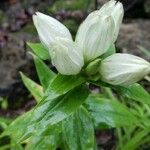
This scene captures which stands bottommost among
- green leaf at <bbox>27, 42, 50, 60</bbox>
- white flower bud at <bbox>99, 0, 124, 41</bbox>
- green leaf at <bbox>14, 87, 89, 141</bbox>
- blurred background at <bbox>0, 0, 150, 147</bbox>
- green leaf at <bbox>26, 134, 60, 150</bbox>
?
blurred background at <bbox>0, 0, 150, 147</bbox>

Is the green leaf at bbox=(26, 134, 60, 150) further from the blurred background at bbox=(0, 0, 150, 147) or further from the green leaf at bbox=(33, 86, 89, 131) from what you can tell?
the blurred background at bbox=(0, 0, 150, 147)

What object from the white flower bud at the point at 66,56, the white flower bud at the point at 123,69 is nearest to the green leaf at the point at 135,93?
the white flower bud at the point at 123,69

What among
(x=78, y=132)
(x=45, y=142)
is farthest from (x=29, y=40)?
(x=78, y=132)

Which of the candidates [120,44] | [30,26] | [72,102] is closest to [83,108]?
[72,102]

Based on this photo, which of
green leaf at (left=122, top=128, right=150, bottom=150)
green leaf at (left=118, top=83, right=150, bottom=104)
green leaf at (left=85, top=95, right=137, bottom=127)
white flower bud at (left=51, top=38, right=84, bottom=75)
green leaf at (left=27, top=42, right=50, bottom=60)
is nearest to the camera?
white flower bud at (left=51, top=38, right=84, bottom=75)

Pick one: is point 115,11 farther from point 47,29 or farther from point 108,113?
point 108,113

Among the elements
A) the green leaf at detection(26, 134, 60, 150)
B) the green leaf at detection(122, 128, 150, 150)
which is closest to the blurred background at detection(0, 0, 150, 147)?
the green leaf at detection(122, 128, 150, 150)

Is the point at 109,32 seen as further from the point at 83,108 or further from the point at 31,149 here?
the point at 31,149
